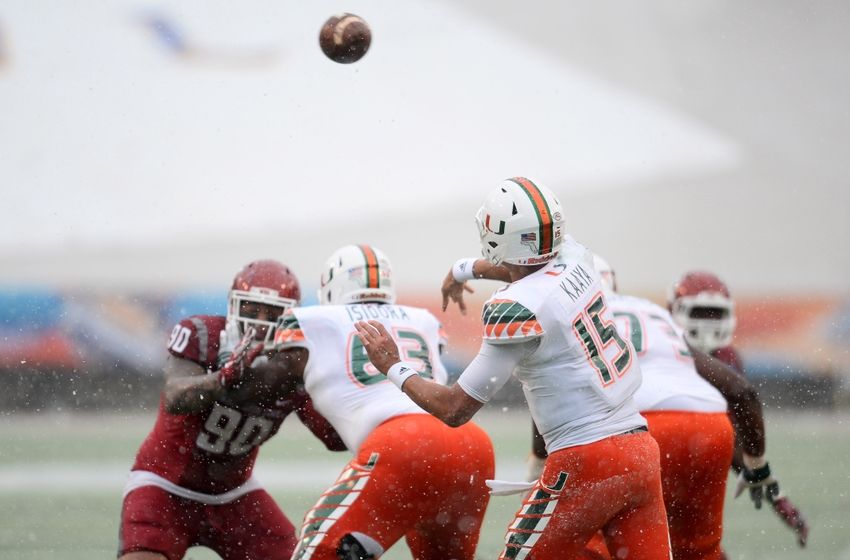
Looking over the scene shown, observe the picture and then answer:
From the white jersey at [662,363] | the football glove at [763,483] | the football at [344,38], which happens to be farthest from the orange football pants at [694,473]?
the football at [344,38]

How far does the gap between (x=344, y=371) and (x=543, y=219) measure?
37.2 inches

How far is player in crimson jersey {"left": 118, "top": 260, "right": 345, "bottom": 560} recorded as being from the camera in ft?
13.6

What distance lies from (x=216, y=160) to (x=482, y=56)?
4.57 meters

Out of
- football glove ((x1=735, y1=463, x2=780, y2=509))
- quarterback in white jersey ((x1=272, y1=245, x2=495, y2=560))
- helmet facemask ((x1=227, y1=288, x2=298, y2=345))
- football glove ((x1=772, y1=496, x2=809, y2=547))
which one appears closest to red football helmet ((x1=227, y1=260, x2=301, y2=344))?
helmet facemask ((x1=227, y1=288, x2=298, y2=345))

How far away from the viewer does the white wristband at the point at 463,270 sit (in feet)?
13.5

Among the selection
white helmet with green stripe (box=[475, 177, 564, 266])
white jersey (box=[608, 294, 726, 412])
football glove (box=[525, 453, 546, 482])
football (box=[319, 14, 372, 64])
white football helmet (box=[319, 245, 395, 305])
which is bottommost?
football glove (box=[525, 453, 546, 482])

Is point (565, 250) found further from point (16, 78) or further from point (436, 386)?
point (16, 78)

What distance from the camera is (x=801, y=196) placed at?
17047 mm

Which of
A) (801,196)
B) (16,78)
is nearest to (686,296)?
(801,196)

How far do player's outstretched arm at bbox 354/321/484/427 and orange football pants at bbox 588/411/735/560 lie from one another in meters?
1.09

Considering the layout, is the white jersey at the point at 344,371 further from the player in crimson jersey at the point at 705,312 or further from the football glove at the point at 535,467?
the player in crimson jersey at the point at 705,312

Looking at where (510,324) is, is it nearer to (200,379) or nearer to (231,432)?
(200,379)

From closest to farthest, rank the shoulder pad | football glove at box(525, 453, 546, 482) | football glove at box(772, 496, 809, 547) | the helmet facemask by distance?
the shoulder pad < the helmet facemask < football glove at box(772, 496, 809, 547) < football glove at box(525, 453, 546, 482)

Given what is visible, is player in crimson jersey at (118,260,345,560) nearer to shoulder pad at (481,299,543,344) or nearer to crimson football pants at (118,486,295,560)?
crimson football pants at (118,486,295,560)
